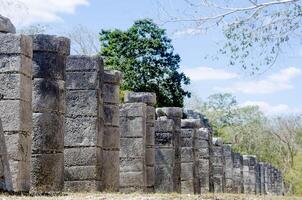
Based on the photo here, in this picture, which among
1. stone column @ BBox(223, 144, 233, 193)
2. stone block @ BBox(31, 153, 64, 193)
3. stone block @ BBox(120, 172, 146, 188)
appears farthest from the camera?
stone column @ BBox(223, 144, 233, 193)

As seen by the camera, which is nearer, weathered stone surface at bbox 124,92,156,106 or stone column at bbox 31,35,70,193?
stone column at bbox 31,35,70,193

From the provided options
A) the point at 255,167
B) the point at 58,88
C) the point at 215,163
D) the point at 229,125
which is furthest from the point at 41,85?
the point at 229,125

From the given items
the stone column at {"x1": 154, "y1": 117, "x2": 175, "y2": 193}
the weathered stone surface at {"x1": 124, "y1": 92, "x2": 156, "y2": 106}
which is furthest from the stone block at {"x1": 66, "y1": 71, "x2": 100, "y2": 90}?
the stone column at {"x1": 154, "y1": 117, "x2": 175, "y2": 193}

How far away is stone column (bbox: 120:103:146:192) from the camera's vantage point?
16.6 m

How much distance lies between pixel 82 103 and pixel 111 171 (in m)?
2.05

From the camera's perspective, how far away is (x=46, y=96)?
38.0ft

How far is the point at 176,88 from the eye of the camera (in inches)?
1253

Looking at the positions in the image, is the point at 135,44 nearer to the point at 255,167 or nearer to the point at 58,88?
the point at 255,167

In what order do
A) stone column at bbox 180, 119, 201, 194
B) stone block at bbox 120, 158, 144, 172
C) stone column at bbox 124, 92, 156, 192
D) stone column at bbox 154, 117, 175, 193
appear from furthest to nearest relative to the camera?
stone column at bbox 180, 119, 201, 194 < stone column at bbox 154, 117, 175, 193 < stone column at bbox 124, 92, 156, 192 < stone block at bbox 120, 158, 144, 172

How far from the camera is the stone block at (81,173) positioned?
42.3 ft

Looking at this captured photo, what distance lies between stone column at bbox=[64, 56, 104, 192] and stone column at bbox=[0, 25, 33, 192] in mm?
2448

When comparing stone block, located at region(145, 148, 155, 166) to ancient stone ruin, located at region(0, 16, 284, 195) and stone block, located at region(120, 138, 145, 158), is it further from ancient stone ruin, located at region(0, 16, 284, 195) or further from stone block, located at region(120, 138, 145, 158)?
stone block, located at region(120, 138, 145, 158)

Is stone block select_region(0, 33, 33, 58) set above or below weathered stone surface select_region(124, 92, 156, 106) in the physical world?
above

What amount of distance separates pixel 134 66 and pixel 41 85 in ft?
65.4
